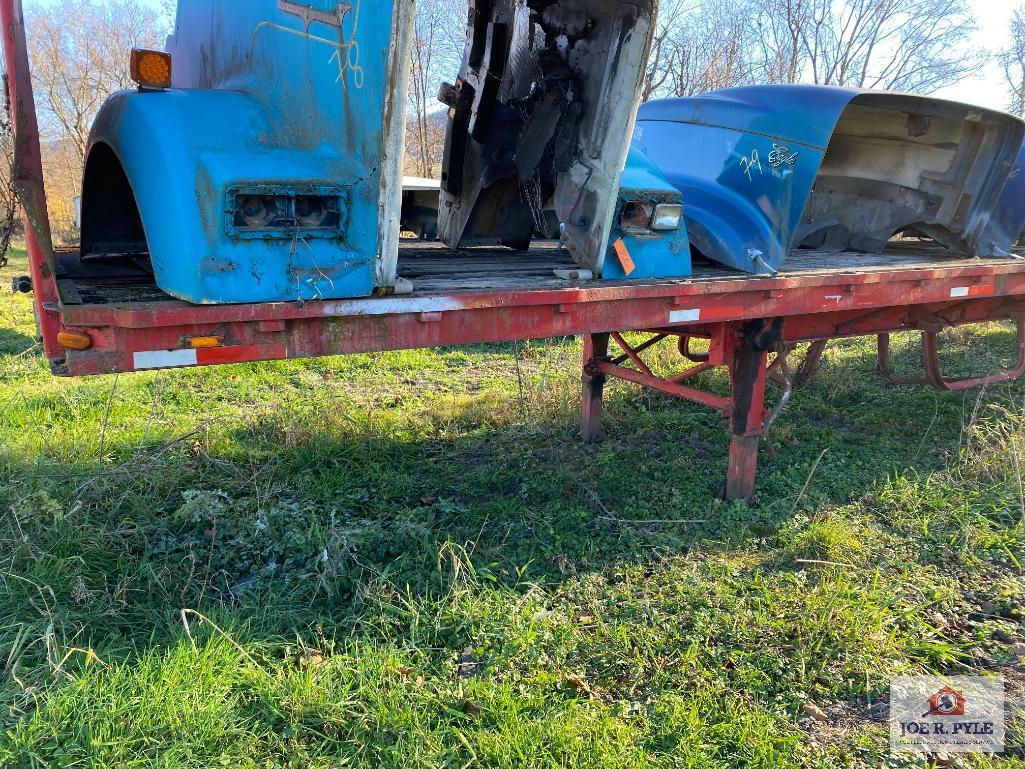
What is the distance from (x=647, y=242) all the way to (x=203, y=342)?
2139 mm

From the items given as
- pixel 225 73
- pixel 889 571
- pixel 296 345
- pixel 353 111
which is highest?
pixel 225 73

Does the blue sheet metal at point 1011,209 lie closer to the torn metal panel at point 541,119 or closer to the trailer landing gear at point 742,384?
the trailer landing gear at point 742,384

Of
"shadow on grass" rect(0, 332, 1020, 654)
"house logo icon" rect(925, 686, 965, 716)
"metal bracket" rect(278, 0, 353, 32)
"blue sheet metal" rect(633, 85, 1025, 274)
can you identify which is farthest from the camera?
"blue sheet metal" rect(633, 85, 1025, 274)

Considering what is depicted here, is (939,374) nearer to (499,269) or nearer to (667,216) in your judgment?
(667,216)

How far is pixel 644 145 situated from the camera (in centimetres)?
521

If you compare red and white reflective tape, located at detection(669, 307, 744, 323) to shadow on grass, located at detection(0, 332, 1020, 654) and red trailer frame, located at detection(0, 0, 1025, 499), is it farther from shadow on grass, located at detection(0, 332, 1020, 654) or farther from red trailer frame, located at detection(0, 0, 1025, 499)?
shadow on grass, located at detection(0, 332, 1020, 654)

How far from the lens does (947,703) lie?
2812mm

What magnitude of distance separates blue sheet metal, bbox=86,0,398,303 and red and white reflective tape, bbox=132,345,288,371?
0.58 ft

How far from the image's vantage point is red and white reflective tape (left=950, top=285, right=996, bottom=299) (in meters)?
4.66

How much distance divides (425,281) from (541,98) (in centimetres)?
141

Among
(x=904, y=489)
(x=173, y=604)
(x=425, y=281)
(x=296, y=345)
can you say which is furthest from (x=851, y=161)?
(x=173, y=604)

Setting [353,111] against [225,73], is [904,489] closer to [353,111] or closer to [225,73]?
[353,111]

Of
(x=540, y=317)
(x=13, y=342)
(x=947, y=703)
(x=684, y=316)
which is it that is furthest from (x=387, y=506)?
(x=13, y=342)

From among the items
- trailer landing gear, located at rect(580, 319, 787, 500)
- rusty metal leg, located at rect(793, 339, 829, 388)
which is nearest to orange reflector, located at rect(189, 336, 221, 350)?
trailer landing gear, located at rect(580, 319, 787, 500)
